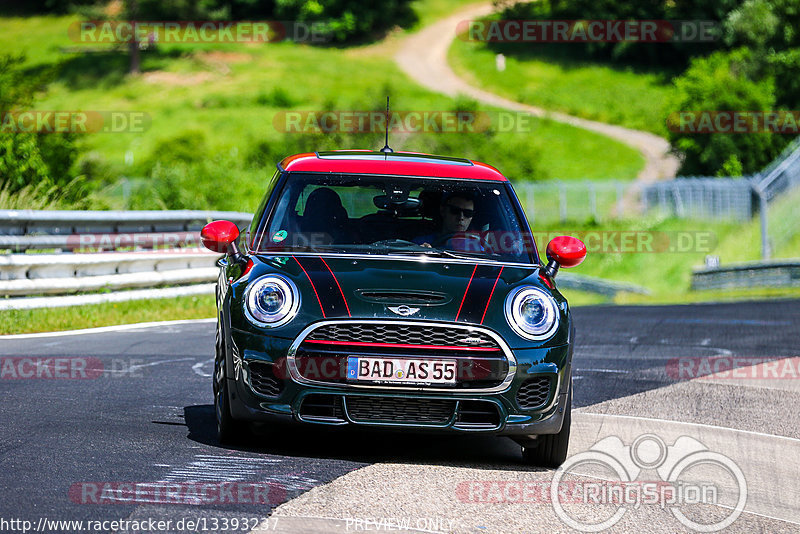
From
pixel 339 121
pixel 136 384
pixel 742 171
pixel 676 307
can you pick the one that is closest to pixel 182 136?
pixel 339 121

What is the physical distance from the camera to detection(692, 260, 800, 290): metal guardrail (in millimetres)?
25656

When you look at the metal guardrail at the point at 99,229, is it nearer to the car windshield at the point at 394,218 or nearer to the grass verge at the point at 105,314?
the grass verge at the point at 105,314

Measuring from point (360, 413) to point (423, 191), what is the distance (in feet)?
5.52

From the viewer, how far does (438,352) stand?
5.81m

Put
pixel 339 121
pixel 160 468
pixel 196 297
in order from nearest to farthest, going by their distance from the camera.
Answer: pixel 160 468 → pixel 196 297 → pixel 339 121

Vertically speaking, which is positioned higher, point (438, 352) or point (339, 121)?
point (339, 121)

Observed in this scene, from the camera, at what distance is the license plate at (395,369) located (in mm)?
5773

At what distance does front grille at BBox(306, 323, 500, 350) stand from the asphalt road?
2.02 feet

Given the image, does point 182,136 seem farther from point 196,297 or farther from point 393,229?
point 393,229

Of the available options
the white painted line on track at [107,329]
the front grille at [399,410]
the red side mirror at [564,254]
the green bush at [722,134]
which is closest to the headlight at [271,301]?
the front grille at [399,410]

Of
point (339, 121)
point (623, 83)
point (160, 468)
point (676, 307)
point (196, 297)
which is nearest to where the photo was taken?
point (160, 468)

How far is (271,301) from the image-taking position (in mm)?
5961

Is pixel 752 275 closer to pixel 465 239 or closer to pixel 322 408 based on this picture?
pixel 465 239

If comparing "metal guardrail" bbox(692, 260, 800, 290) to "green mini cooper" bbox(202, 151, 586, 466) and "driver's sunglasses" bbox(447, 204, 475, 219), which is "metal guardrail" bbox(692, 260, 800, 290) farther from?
"green mini cooper" bbox(202, 151, 586, 466)
